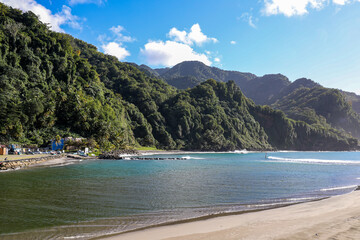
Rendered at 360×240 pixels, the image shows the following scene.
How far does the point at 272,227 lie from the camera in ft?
35.0

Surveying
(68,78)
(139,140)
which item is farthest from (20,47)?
(139,140)

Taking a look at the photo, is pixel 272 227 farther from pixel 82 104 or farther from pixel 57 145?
pixel 82 104

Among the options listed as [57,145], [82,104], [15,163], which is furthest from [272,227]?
[82,104]

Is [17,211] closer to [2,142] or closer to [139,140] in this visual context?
[2,142]

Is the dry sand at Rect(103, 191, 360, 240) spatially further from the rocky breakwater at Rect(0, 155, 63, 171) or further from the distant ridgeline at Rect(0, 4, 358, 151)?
the distant ridgeline at Rect(0, 4, 358, 151)

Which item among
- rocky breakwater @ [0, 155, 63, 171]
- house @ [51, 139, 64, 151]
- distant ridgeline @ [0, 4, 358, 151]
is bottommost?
rocky breakwater @ [0, 155, 63, 171]

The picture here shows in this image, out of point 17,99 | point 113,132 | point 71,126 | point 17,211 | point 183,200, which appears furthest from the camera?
point 113,132

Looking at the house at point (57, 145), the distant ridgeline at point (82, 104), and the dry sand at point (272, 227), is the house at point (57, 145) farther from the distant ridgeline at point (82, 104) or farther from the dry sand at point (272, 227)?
the dry sand at point (272, 227)

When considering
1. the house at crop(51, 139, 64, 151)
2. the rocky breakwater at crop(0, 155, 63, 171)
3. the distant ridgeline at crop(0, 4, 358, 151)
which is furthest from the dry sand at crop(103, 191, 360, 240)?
the house at crop(51, 139, 64, 151)

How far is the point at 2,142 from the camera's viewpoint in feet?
194

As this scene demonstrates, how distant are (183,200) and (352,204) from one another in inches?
477

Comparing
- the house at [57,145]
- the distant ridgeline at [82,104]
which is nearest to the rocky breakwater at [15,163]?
the distant ridgeline at [82,104]

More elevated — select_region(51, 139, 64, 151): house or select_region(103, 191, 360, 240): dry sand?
select_region(51, 139, 64, 151): house

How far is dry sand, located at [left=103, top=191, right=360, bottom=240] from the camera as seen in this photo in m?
9.39
